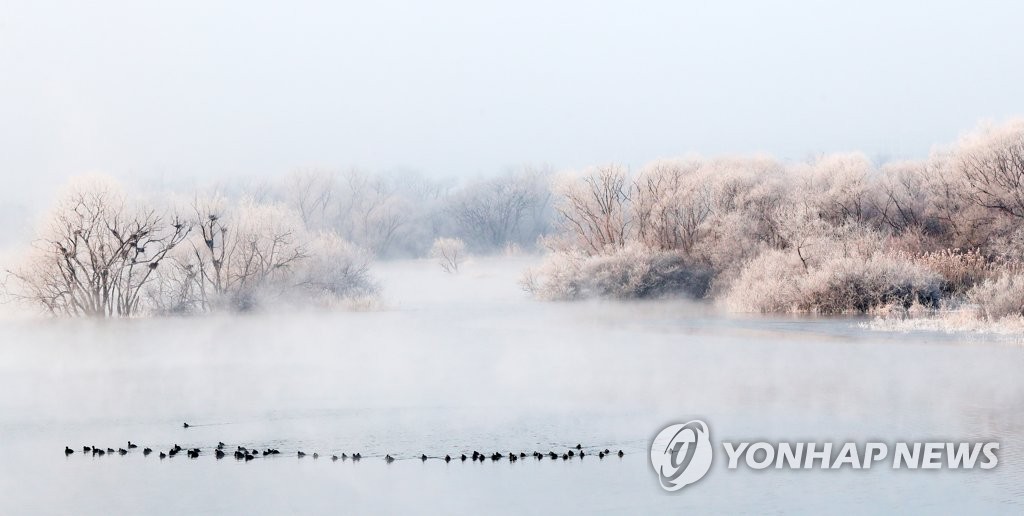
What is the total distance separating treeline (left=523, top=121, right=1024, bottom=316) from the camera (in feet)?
89.4

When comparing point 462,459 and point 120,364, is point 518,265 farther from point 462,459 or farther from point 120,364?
point 462,459

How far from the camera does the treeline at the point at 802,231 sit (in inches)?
1072

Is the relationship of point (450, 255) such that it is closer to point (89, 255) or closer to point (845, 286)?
point (89, 255)

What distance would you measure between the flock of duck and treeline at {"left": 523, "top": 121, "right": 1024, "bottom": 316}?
51.8 ft

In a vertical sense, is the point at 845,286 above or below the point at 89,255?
below

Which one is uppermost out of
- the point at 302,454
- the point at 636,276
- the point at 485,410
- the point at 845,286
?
the point at 636,276

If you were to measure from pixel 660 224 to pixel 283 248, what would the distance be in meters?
12.1

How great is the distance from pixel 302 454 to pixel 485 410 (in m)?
3.16

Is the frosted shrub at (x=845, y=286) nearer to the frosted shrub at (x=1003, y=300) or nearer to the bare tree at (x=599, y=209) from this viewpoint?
the frosted shrub at (x=1003, y=300)

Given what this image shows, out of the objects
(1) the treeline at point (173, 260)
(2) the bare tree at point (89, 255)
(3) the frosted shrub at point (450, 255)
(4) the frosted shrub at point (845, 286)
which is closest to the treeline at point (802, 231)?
(4) the frosted shrub at point (845, 286)

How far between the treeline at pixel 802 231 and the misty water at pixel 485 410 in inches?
95.6

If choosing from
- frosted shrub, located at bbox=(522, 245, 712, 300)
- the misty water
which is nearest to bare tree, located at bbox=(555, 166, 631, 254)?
frosted shrub, located at bbox=(522, 245, 712, 300)

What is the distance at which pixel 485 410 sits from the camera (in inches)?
560

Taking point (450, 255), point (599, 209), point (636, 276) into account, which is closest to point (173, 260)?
point (636, 276)
